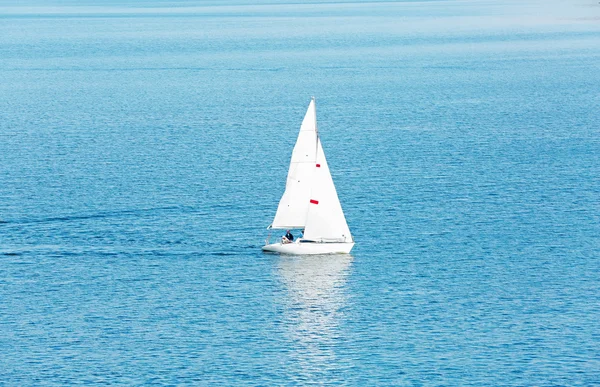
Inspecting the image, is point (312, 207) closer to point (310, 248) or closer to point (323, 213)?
point (323, 213)

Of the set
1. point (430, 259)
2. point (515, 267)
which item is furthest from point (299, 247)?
point (515, 267)

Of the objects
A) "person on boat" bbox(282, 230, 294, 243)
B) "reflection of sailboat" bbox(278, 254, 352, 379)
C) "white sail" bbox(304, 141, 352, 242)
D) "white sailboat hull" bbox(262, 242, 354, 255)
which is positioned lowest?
"reflection of sailboat" bbox(278, 254, 352, 379)

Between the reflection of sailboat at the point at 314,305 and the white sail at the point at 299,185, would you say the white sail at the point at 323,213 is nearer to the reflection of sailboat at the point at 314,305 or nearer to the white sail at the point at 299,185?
the white sail at the point at 299,185

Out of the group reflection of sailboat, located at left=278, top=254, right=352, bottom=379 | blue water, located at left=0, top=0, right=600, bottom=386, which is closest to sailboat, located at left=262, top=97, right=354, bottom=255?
reflection of sailboat, located at left=278, top=254, right=352, bottom=379

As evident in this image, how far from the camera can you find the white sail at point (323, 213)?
111438 mm

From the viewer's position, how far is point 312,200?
369 feet

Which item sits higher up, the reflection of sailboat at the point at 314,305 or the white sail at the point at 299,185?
the white sail at the point at 299,185

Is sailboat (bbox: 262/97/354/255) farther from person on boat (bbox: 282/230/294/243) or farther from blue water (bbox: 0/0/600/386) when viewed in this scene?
blue water (bbox: 0/0/600/386)

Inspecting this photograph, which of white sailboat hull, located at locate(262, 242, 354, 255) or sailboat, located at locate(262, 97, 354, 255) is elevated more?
sailboat, located at locate(262, 97, 354, 255)

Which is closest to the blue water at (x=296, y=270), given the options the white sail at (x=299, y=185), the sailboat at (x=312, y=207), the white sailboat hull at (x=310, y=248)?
the white sailboat hull at (x=310, y=248)

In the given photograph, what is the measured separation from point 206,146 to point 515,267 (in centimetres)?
7149

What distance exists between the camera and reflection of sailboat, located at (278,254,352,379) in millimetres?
88875

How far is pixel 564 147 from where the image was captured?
166 m

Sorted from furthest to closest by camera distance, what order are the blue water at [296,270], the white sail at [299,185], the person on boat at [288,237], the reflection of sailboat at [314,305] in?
the person on boat at [288,237], the white sail at [299,185], the reflection of sailboat at [314,305], the blue water at [296,270]
